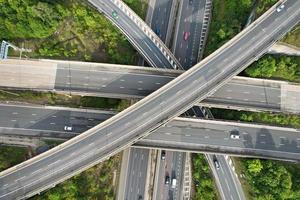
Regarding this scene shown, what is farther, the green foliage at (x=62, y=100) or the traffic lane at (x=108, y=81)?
the traffic lane at (x=108, y=81)

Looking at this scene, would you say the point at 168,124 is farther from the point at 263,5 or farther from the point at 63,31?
the point at 263,5

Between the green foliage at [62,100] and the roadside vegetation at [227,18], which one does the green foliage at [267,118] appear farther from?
the green foliage at [62,100]

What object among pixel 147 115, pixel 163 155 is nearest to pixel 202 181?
pixel 163 155

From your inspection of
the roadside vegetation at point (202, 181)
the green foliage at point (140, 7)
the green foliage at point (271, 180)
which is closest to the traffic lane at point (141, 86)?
the green foliage at point (271, 180)

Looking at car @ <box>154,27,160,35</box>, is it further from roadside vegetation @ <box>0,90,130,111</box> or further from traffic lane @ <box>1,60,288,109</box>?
roadside vegetation @ <box>0,90,130,111</box>

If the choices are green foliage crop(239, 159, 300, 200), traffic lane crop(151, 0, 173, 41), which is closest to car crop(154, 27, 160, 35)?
traffic lane crop(151, 0, 173, 41)

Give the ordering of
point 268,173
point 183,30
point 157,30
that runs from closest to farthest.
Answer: point 268,173, point 183,30, point 157,30
